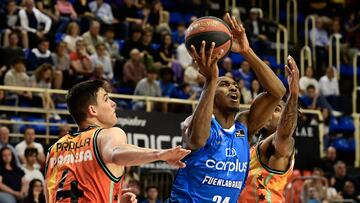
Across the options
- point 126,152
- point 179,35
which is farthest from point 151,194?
point 126,152

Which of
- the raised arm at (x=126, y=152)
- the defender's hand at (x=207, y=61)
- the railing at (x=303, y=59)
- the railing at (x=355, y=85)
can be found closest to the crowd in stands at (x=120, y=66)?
the railing at (x=355, y=85)

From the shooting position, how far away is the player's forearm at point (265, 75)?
24.5 ft

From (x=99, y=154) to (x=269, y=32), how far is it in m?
17.7

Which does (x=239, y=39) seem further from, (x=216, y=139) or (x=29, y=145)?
(x=29, y=145)

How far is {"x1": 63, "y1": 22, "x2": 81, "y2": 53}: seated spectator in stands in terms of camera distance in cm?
1723

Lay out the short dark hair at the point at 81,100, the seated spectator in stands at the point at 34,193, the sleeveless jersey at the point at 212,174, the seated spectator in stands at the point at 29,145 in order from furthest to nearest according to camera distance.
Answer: the seated spectator in stands at the point at 29,145 < the seated spectator in stands at the point at 34,193 < the sleeveless jersey at the point at 212,174 < the short dark hair at the point at 81,100

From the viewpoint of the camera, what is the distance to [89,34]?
18.0 meters

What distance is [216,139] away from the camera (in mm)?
6996

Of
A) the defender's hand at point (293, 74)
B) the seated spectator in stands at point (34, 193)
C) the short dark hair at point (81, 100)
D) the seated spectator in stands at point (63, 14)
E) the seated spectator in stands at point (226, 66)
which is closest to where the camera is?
the short dark hair at point (81, 100)

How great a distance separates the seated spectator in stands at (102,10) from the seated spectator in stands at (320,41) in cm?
644

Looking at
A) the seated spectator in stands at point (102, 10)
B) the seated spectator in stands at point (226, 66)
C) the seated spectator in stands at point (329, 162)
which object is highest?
→ the seated spectator in stands at point (102, 10)

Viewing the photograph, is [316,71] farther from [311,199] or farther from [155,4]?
[311,199]

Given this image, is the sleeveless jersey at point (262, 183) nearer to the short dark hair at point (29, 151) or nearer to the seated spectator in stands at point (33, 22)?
the short dark hair at point (29, 151)

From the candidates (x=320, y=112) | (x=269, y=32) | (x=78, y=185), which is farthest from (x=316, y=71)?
(x=78, y=185)
